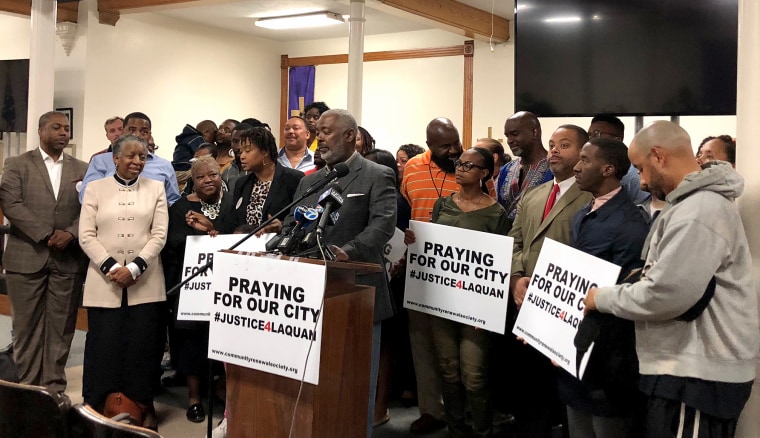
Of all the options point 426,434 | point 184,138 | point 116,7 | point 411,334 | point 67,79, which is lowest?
point 426,434

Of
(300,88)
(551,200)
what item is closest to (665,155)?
(551,200)

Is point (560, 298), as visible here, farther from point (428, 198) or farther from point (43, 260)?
point (43, 260)

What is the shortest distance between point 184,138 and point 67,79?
3.43 metres

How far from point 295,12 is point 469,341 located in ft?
22.5

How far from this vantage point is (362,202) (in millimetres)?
3383

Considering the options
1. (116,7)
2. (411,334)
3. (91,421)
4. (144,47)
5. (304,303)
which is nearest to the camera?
(91,421)

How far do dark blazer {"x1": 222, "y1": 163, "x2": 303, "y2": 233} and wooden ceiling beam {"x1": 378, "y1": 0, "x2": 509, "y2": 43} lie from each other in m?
4.27

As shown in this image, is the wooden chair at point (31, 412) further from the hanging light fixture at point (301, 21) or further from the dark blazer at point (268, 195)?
the hanging light fixture at point (301, 21)

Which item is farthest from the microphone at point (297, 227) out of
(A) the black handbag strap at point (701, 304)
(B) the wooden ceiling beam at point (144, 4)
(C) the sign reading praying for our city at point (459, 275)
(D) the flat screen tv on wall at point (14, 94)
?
(D) the flat screen tv on wall at point (14, 94)

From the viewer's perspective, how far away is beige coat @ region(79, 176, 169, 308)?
3.86m

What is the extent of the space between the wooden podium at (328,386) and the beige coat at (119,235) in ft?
4.15

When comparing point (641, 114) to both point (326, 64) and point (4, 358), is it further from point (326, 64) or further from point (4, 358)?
point (326, 64)

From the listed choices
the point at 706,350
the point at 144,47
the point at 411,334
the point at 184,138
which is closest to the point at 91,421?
the point at 706,350

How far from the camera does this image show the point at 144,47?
31.4ft
